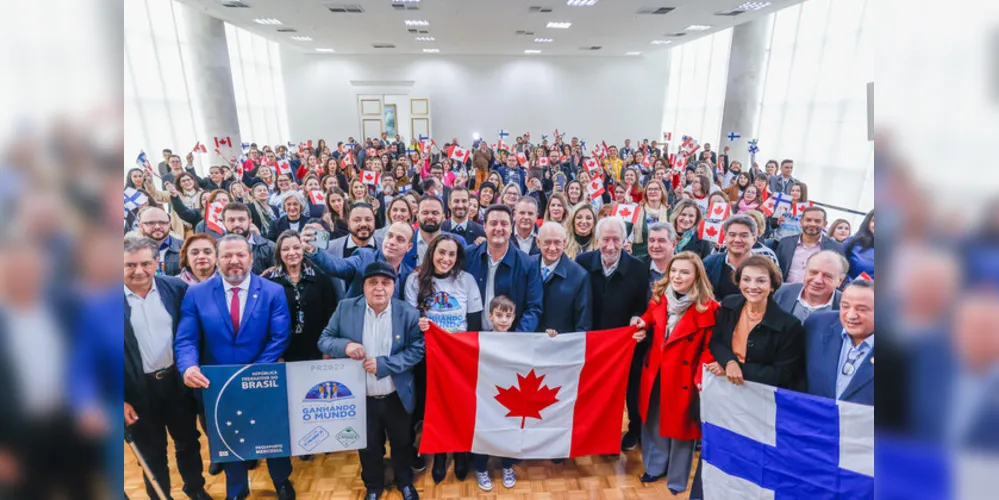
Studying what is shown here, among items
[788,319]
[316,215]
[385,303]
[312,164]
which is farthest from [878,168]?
[312,164]

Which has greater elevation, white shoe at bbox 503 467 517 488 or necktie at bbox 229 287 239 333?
necktie at bbox 229 287 239 333

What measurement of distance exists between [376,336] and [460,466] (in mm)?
1169

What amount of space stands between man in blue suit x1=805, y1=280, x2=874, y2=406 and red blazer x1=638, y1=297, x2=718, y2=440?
50 cm

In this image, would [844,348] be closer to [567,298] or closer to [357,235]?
[567,298]

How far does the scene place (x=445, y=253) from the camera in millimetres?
3379

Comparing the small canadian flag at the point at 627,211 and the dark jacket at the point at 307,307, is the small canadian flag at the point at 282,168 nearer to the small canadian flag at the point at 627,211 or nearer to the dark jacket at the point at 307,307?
the small canadian flag at the point at 627,211

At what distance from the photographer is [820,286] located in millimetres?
2998

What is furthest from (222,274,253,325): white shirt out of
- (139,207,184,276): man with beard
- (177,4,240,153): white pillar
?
(177,4,240,153): white pillar

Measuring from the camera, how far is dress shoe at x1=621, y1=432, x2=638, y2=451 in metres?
4.04

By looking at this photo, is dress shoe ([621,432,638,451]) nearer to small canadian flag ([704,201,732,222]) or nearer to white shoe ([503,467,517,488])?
white shoe ([503,467,517,488])

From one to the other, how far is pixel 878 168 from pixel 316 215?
21.0ft

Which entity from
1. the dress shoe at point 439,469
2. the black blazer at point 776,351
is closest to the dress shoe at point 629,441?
the dress shoe at point 439,469

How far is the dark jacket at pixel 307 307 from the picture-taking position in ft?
11.4

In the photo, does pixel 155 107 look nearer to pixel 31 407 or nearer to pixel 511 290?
pixel 511 290
